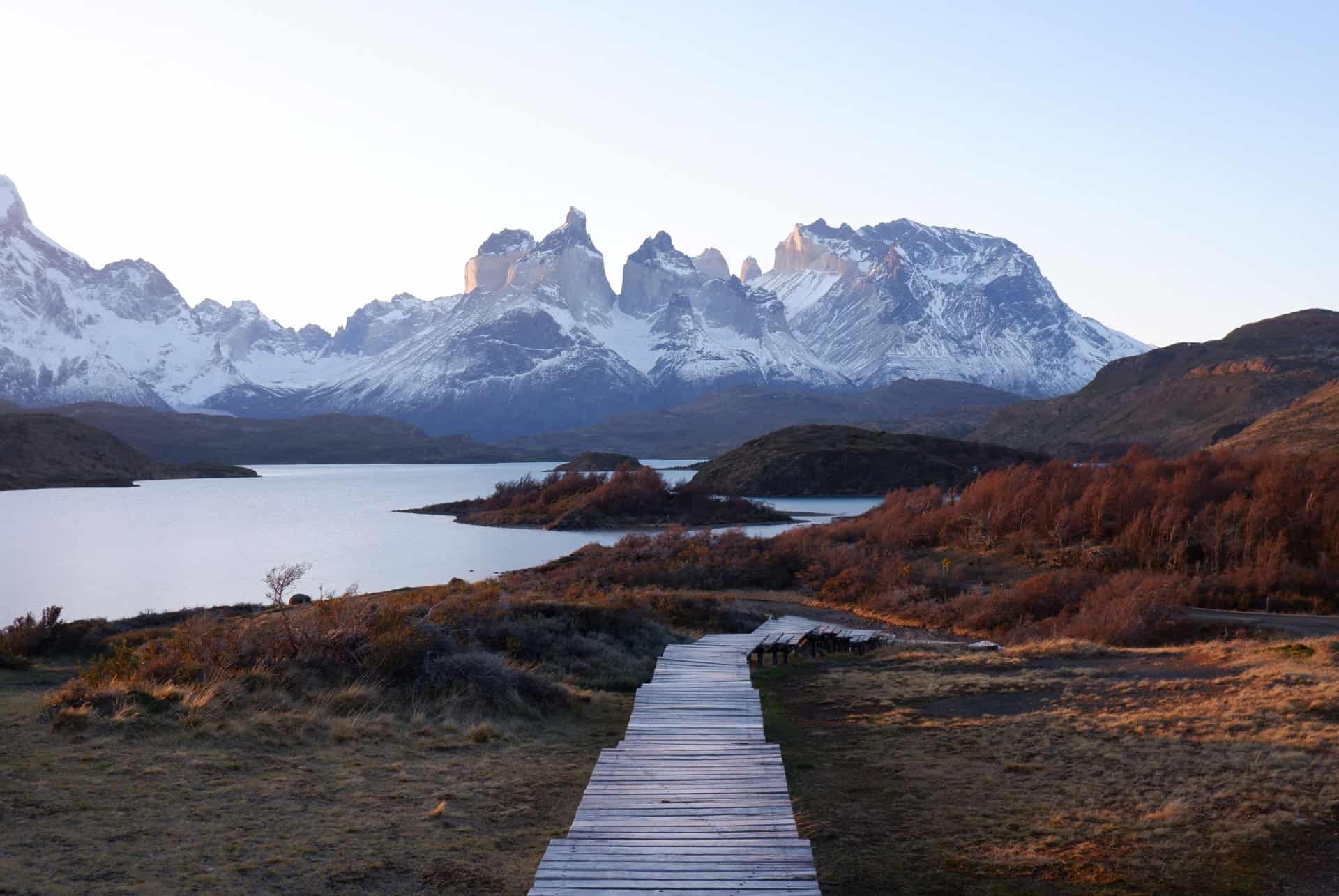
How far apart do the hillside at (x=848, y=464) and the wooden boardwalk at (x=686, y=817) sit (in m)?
101

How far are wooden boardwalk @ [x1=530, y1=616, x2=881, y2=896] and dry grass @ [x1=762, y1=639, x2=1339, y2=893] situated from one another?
58 centimetres

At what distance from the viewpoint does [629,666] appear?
21.8 meters

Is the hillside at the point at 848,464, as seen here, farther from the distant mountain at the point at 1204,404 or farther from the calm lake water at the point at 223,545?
the distant mountain at the point at 1204,404

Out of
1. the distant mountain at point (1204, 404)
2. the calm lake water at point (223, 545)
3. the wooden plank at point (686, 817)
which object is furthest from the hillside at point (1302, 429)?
the distant mountain at point (1204, 404)

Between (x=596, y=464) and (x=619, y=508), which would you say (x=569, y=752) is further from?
(x=596, y=464)

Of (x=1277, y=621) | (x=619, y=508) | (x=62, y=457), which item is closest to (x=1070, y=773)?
(x=1277, y=621)

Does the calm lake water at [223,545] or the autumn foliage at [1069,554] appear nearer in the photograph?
the autumn foliage at [1069,554]

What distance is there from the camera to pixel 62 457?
165 meters

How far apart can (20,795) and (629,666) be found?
482 inches

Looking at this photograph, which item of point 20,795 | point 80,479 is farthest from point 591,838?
point 80,479

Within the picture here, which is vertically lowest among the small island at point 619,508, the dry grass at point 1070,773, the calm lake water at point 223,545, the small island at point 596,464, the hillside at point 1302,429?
the calm lake water at point 223,545

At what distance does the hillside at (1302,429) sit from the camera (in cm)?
6322

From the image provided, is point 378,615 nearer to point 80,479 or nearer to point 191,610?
point 191,610

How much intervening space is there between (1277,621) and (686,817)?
81.2 feet
